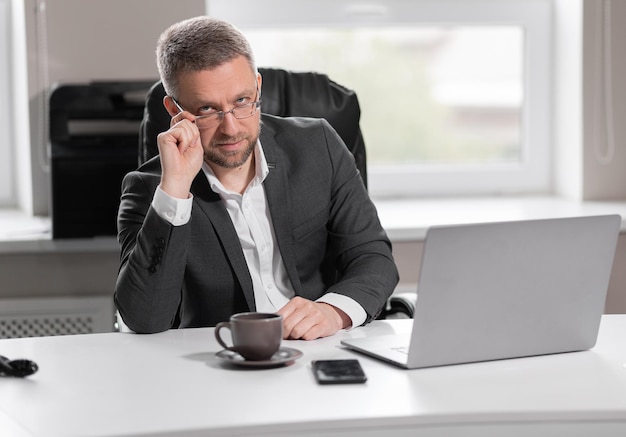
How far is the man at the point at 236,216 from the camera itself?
167cm

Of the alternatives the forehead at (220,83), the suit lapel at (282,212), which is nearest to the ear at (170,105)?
the forehead at (220,83)

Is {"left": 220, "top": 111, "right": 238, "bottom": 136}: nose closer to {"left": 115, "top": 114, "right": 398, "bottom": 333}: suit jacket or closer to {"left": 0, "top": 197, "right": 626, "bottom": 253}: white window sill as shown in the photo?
{"left": 115, "top": 114, "right": 398, "bottom": 333}: suit jacket

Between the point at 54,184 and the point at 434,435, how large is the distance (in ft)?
5.83

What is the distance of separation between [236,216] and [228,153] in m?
0.16

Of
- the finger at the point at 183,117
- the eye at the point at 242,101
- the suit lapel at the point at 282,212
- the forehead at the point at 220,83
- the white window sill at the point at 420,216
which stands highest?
the forehead at the point at 220,83

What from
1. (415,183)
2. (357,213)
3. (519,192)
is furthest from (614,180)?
(357,213)

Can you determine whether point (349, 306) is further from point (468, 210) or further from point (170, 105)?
point (468, 210)

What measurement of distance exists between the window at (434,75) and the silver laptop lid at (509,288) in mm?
2015

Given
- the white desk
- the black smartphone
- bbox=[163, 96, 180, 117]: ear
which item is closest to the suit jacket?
bbox=[163, 96, 180, 117]: ear

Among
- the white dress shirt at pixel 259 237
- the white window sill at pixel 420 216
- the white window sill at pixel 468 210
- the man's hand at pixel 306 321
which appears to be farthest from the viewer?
the white window sill at pixel 468 210

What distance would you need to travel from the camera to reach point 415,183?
3408mm

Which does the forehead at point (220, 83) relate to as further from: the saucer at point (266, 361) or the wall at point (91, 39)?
the wall at point (91, 39)

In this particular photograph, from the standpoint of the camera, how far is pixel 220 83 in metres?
1.76

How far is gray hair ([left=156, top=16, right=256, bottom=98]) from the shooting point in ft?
5.85
